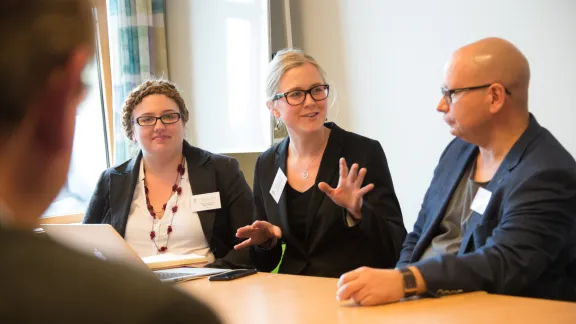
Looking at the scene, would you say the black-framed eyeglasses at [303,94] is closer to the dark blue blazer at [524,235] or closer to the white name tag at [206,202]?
the white name tag at [206,202]

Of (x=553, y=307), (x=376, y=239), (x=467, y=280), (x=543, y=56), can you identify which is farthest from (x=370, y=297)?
(x=543, y=56)

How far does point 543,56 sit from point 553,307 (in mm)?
2022

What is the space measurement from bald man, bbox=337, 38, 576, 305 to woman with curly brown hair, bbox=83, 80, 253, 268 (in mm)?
1053

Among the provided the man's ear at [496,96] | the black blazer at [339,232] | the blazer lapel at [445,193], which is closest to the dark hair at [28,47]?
the man's ear at [496,96]

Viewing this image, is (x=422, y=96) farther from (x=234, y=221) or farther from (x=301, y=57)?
(x=234, y=221)

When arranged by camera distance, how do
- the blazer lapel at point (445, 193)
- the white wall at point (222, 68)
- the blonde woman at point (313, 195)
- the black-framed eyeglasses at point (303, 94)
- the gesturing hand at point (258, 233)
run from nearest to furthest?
1. the blazer lapel at point (445, 193)
2. the gesturing hand at point (258, 233)
3. the blonde woman at point (313, 195)
4. the black-framed eyeglasses at point (303, 94)
5. the white wall at point (222, 68)

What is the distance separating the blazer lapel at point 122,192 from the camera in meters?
3.15

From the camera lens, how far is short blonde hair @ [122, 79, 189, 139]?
3330mm

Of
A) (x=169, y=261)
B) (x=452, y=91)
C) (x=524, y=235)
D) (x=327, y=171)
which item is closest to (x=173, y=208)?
(x=169, y=261)

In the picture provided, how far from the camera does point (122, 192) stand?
10.6 ft

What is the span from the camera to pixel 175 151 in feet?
10.8

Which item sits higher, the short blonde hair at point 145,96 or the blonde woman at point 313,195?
the short blonde hair at point 145,96

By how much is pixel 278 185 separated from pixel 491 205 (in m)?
1.17

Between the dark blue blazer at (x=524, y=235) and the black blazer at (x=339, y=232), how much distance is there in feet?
2.26
